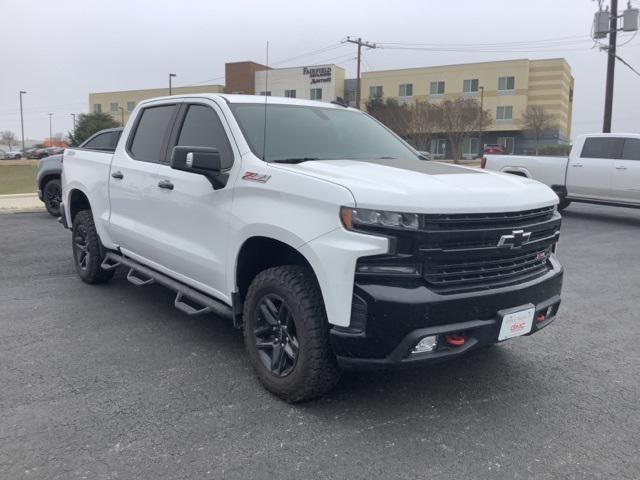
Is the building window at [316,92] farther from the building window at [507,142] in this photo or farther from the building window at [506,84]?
the building window at [507,142]

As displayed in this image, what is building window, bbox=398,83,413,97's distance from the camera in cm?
6731

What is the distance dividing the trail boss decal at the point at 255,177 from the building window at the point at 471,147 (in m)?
59.9

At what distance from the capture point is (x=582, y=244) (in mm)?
9977

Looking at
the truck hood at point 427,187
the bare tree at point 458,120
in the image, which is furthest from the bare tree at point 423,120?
the truck hood at point 427,187

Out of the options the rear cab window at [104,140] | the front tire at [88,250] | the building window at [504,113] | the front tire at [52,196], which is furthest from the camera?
the building window at [504,113]

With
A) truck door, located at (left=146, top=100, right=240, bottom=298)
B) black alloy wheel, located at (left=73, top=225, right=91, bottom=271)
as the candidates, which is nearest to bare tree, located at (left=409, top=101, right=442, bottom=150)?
black alloy wheel, located at (left=73, top=225, right=91, bottom=271)

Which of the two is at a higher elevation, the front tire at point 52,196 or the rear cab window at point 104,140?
the rear cab window at point 104,140

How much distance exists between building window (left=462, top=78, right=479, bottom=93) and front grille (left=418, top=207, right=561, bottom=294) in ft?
210

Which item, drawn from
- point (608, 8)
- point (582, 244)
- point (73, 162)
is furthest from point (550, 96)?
point (73, 162)

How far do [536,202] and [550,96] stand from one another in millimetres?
64688

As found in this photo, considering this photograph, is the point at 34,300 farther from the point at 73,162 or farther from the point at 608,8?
the point at 608,8

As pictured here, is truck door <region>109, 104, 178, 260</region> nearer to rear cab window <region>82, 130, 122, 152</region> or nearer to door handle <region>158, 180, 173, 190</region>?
door handle <region>158, 180, 173, 190</region>

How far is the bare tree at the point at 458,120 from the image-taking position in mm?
50219

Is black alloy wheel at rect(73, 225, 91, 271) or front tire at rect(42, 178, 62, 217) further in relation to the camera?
front tire at rect(42, 178, 62, 217)
